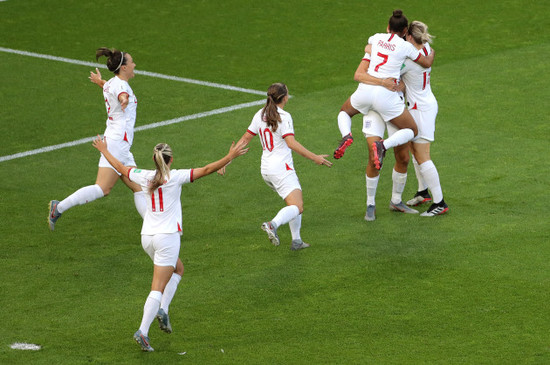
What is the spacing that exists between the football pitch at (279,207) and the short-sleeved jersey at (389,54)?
Answer: 1.73 metres

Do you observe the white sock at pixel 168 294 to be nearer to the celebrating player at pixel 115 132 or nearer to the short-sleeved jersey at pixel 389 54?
the celebrating player at pixel 115 132

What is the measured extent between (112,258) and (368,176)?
10.3 feet

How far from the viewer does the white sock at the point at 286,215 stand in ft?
32.8

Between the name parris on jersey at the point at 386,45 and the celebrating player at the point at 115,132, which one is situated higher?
the name parris on jersey at the point at 386,45

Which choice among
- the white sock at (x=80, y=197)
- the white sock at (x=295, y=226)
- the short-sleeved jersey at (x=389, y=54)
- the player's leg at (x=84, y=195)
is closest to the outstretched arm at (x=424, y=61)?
the short-sleeved jersey at (x=389, y=54)

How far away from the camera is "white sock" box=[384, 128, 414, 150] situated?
36.4 feet

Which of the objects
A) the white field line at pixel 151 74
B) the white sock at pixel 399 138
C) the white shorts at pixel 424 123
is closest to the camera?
the white sock at pixel 399 138

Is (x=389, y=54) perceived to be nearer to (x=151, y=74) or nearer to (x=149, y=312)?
(x=149, y=312)

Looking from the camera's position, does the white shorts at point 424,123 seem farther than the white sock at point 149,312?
Yes

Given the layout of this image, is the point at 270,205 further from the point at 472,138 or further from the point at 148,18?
the point at 148,18

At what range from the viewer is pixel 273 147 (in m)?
10.4

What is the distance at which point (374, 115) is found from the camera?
37.5 feet

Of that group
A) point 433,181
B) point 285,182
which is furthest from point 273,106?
point 433,181

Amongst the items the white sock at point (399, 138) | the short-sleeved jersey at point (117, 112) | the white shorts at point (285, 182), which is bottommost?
the white shorts at point (285, 182)
